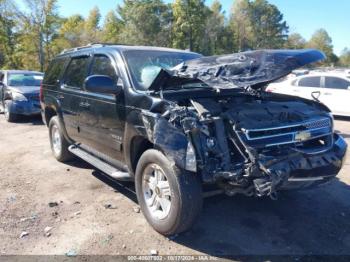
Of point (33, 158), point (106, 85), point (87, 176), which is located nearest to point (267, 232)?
point (106, 85)

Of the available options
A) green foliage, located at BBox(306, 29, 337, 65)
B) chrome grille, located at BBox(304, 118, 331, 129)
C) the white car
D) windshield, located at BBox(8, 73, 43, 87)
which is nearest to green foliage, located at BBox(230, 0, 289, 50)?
green foliage, located at BBox(306, 29, 337, 65)

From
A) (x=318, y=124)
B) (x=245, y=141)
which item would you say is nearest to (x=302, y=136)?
(x=318, y=124)

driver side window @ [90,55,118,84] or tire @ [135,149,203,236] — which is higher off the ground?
driver side window @ [90,55,118,84]

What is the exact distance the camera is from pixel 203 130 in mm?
3373

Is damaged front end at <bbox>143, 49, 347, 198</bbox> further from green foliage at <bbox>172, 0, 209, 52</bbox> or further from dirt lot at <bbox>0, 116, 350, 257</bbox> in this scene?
green foliage at <bbox>172, 0, 209, 52</bbox>

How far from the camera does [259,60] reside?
3578mm

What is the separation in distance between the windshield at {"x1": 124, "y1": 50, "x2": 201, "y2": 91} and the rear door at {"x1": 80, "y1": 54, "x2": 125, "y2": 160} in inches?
8.2

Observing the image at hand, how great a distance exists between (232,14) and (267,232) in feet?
189

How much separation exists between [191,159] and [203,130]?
29cm

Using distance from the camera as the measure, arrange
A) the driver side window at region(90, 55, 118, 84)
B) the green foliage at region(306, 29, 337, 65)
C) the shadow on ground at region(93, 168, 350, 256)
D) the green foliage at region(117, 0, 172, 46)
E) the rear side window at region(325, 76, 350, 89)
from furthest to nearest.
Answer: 1. the green foliage at region(306, 29, 337, 65)
2. the green foliage at region(117, 0, 172, 46)
3. the rear side window at region(325, 76, 350, 89)
4. the driver side window at region(90, 55, 118, 84)
5. the shadow on ground at region(93, 168, 350, 256)

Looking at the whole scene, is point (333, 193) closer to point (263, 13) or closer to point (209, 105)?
point (209, 105)

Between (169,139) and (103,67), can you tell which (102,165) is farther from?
(169,139)

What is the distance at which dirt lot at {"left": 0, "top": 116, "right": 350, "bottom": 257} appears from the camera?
3.68 metres

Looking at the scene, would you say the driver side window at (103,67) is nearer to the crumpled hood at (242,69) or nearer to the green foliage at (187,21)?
the crumpled hood at (242,69)
